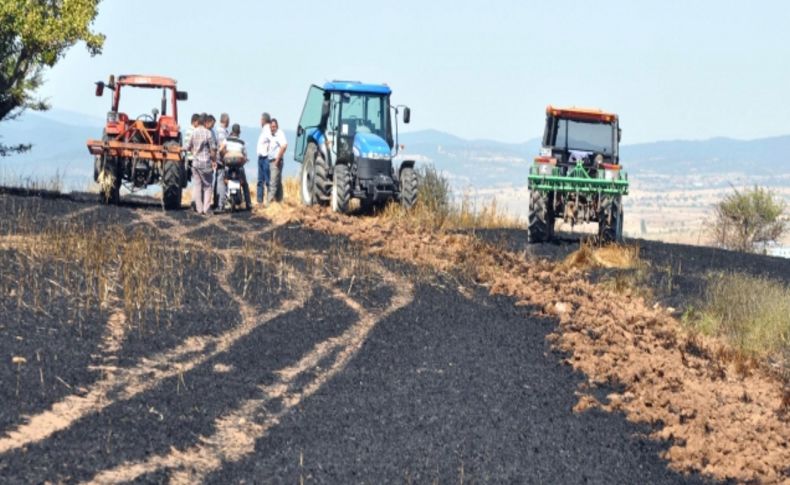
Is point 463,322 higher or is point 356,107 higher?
point 356,107

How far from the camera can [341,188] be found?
22.9 m

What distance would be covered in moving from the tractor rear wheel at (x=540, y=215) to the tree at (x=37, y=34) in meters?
9.94

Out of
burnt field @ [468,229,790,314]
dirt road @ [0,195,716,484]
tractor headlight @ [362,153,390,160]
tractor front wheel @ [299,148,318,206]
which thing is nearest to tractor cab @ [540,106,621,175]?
burnt field @ [468,229,790,314]

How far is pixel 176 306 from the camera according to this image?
40.9 feet

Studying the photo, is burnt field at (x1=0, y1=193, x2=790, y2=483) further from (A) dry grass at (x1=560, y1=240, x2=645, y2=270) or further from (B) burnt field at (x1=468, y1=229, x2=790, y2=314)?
(A) dry grass at (x1=560, y1=240, x2=645, y2=270)

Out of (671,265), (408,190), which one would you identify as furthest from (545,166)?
(408,190)

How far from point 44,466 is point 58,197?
18416mm

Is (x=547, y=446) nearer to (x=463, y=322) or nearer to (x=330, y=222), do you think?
(x=463, y=322)

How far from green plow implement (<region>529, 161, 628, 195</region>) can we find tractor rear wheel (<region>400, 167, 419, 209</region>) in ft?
9.97

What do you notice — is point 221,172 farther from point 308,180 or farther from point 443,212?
point 443,212

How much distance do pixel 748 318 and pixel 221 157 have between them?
432 inches

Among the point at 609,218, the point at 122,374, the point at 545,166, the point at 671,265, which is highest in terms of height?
the point at 545,166

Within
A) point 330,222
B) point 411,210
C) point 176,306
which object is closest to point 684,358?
point 176,306

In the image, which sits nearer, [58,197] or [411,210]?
[411,210]
